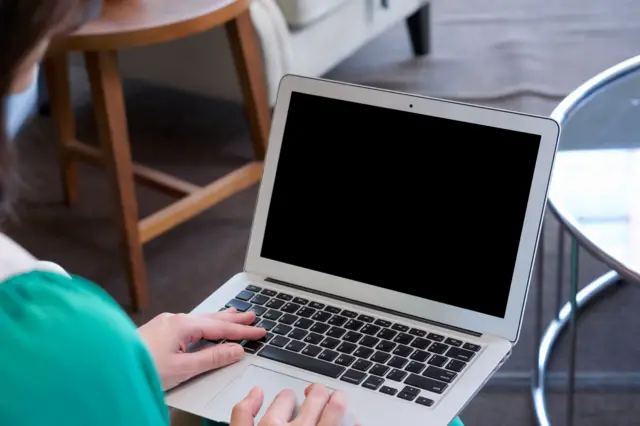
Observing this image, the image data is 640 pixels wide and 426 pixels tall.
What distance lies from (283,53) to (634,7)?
150cm

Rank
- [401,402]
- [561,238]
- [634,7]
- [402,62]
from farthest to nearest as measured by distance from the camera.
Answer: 1. [634,7]
2. [402,62]
3. [561,238]
4. [401,402]

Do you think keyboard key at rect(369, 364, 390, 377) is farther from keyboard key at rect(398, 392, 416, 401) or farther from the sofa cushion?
the sofa cushion

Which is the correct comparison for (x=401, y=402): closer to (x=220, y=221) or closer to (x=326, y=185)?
(x=326, y=185)

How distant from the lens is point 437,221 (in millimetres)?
891

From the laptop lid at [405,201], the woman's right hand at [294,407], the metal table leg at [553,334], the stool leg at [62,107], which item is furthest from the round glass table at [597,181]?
the stool leg at [62,107]

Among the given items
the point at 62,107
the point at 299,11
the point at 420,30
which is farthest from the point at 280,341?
the point at 420,30

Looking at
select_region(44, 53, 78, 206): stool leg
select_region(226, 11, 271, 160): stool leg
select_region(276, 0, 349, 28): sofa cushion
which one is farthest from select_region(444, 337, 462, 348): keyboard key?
select_region(276, 0, 349, 28): sofa cushion

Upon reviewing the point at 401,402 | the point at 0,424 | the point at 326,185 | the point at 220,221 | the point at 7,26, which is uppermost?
the point at 7,26

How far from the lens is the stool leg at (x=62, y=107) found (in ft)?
6.16

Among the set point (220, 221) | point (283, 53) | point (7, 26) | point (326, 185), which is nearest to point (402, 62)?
point (283, 53)

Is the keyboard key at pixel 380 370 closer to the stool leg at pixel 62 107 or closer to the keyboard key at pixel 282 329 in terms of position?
the keyboard key at pixel 282 329

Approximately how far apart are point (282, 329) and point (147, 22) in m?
0.81

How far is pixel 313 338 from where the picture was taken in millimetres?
864

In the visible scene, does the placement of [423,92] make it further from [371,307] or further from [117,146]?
[371,307]
